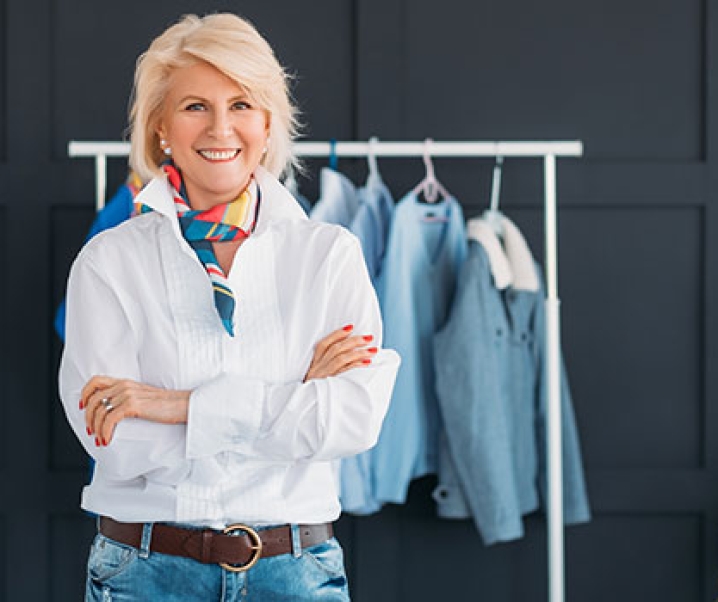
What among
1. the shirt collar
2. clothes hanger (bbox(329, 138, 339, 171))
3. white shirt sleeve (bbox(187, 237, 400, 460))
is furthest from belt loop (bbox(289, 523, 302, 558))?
clothes hanger (bbox(329, 138, 339, 171))

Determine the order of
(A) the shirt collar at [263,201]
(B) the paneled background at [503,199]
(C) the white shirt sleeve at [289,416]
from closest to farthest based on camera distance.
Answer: (C) the white shirt sleeve at [289,416] < (A) the shirt collar at [263,201] < (B) the paneled background at [503,199]

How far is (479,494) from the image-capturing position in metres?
2.89

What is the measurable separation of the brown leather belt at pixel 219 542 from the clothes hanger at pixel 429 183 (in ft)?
5.03

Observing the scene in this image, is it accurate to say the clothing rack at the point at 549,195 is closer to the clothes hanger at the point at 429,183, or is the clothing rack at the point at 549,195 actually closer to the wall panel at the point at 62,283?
the clothes hanger at the point at 429,183

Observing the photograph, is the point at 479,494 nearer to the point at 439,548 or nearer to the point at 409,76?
the point at 439,548

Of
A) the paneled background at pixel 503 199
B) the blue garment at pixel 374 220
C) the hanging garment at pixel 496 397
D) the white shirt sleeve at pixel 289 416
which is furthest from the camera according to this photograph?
the paneled background at pixel 503 199

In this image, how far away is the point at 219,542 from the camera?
162cm

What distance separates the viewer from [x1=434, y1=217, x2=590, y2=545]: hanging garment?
288 centimetres

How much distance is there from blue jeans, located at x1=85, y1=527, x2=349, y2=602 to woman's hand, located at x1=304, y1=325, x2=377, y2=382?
0.26 metres

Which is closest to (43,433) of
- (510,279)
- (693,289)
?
(510,279)

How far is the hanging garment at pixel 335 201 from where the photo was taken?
9.75 feet

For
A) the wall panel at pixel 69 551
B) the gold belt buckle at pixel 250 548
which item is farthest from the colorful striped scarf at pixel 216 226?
the wall panel at pixel 69 551

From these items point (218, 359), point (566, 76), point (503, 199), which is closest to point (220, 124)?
point (218, 359)

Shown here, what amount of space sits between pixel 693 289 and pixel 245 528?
202 centimetres
